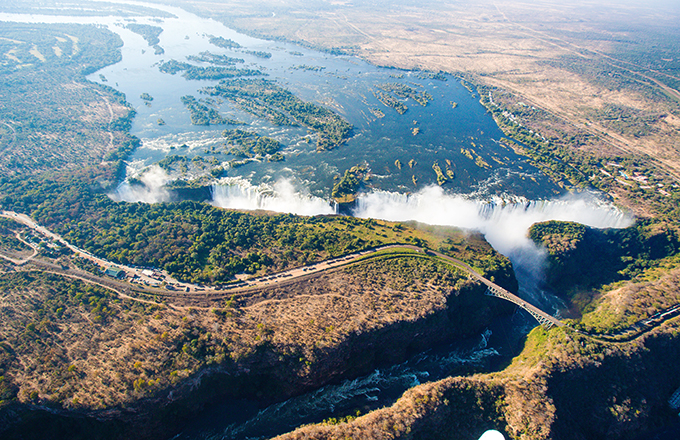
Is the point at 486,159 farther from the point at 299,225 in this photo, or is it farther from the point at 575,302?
the point at 299,225

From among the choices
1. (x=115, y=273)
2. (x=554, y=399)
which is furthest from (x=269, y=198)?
(x=554, y=399)

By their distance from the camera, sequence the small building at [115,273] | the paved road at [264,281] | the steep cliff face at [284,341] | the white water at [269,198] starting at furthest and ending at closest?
the white water at [269,198]
the small building at [115,273]
the paved road at [264,281]
the steep cliff face at [284,341]

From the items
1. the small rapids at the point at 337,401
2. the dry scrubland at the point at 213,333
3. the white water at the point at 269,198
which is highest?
the white water at the point at 269,198

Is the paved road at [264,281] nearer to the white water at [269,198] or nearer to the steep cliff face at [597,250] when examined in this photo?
the steep cliff face at [597,250]

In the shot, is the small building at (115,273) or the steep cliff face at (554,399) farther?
the small building at (115,273)

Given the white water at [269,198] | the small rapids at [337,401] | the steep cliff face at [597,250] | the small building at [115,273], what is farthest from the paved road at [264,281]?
the white water at [269,198]

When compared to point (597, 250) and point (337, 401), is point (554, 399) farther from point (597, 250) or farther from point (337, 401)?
point (597, 250)
